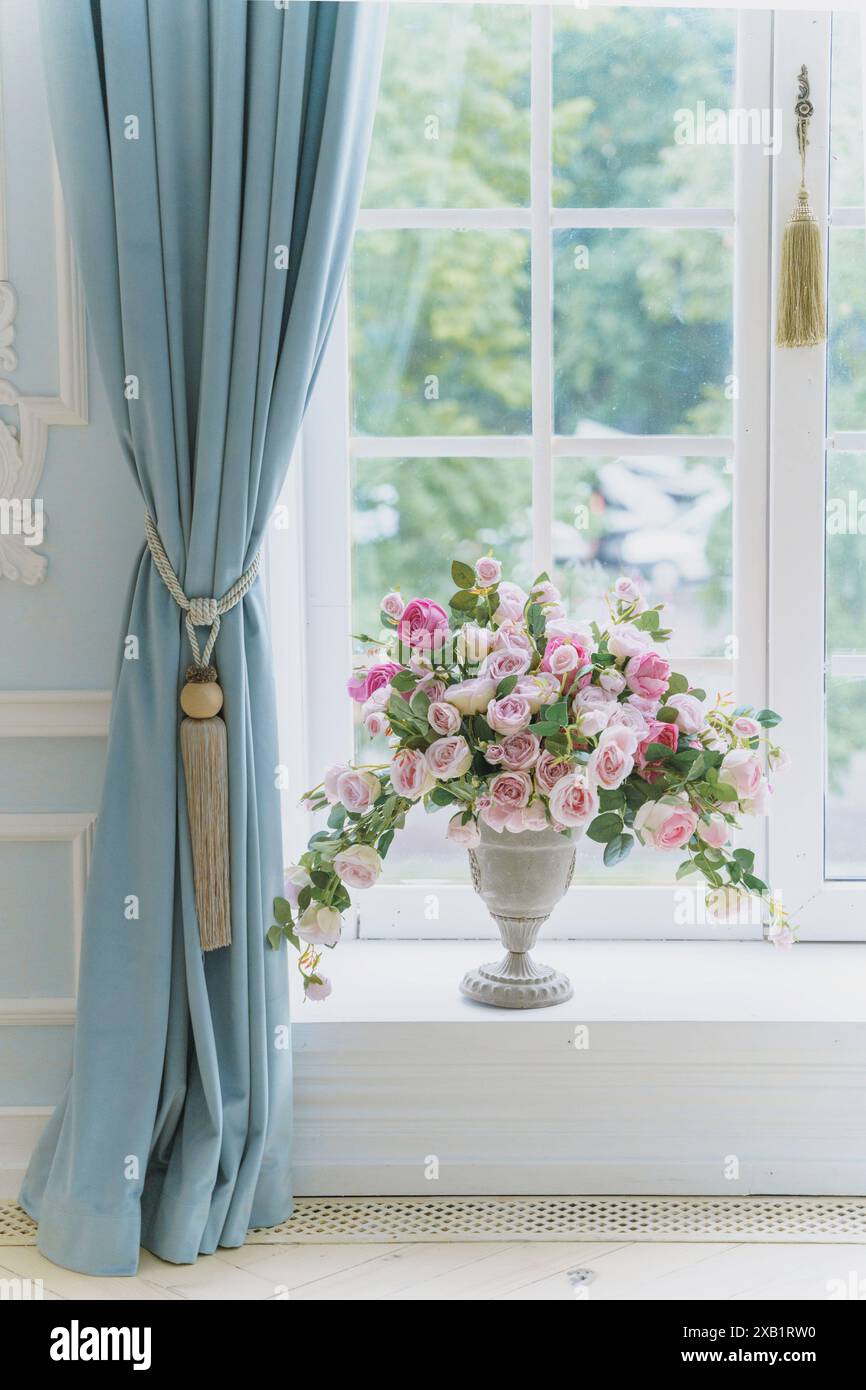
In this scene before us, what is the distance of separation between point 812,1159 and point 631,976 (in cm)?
37

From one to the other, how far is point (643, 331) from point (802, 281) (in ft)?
0.87

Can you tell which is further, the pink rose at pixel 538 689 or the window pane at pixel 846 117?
the window pane at pixel 846 117

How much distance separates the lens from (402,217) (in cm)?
210

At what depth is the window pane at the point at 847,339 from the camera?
2.10m

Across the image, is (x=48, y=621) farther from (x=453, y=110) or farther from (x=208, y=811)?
(x=453, y=110)

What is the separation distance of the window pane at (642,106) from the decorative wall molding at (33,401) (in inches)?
32.0

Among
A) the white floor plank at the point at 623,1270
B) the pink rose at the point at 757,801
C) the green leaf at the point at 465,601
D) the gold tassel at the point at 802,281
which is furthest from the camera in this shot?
the gold tassel at the point at 802,281

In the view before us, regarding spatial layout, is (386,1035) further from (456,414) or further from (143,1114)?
(456,414)

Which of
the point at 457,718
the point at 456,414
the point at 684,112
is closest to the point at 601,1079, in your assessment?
the point at 457,718

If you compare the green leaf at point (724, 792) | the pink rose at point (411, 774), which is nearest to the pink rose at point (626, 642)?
the green leaf at point (724, 792)

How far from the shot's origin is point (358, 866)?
1.72 meters

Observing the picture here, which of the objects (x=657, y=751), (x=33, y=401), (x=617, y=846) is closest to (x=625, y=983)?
→ (x=617, y=846)

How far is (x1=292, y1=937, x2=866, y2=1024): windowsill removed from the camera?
188 cm

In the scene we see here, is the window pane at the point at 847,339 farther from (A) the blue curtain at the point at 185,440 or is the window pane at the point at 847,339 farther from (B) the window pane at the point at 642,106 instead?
(A) the blue curtain at the point at 185,440
